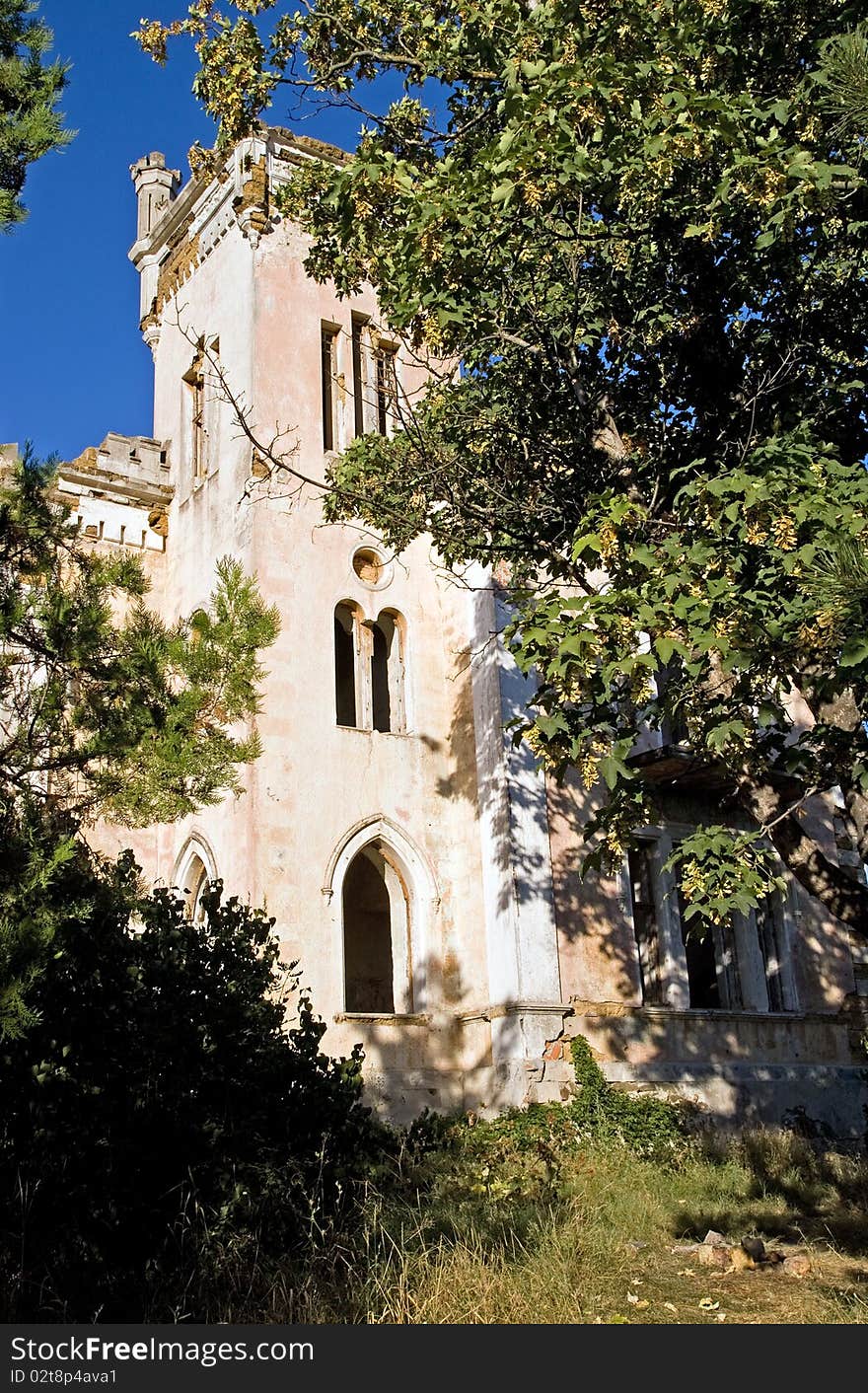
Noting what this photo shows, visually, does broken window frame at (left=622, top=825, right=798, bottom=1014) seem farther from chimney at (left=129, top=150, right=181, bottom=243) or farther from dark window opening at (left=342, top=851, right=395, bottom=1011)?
chimney at (left=129, top=150, right=181, bottom=243)

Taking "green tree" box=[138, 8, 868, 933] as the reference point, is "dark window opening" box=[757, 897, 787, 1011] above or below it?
below

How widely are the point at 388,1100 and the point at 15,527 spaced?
9.07 meters

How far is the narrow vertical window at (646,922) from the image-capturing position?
15562 millimetres

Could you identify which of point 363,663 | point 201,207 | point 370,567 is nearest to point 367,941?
point 363,663

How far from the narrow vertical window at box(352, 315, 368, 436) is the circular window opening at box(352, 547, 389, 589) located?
199 cm

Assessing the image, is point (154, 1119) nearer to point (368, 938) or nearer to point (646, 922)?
point (646, 922)

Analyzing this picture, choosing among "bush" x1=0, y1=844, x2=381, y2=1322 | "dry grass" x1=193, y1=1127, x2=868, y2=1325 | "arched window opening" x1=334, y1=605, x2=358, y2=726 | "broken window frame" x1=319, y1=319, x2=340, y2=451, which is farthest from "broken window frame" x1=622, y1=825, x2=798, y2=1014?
"bush" x1=0, y1=844, x2=381, y2=1322

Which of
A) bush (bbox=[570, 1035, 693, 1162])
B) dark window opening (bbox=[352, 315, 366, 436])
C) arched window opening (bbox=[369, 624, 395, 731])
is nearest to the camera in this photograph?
→ bush (bbox=[570, 1035, 693, 1162])

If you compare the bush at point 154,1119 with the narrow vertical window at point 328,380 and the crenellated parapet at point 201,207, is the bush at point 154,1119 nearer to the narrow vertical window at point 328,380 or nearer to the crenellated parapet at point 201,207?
the narrow vertical window at point 328,380

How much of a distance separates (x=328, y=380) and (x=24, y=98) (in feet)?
34.5

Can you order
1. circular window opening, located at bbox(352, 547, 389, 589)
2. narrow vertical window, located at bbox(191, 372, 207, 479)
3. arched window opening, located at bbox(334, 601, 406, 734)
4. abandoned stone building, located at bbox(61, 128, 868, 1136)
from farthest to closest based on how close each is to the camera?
narrow vertical window, located at bbox(191, 372, 207, 479), circular window opening, located at bbox(352, 547, 389, 589), arched window opening, located at bbox(334, 601, 406, 734), abandoned stone building, located at bbox(61, 128, 868, 1136)

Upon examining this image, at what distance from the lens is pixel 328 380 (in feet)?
56.4

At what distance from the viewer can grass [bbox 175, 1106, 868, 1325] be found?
6.89 meters

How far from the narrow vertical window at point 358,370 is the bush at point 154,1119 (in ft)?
32.9
